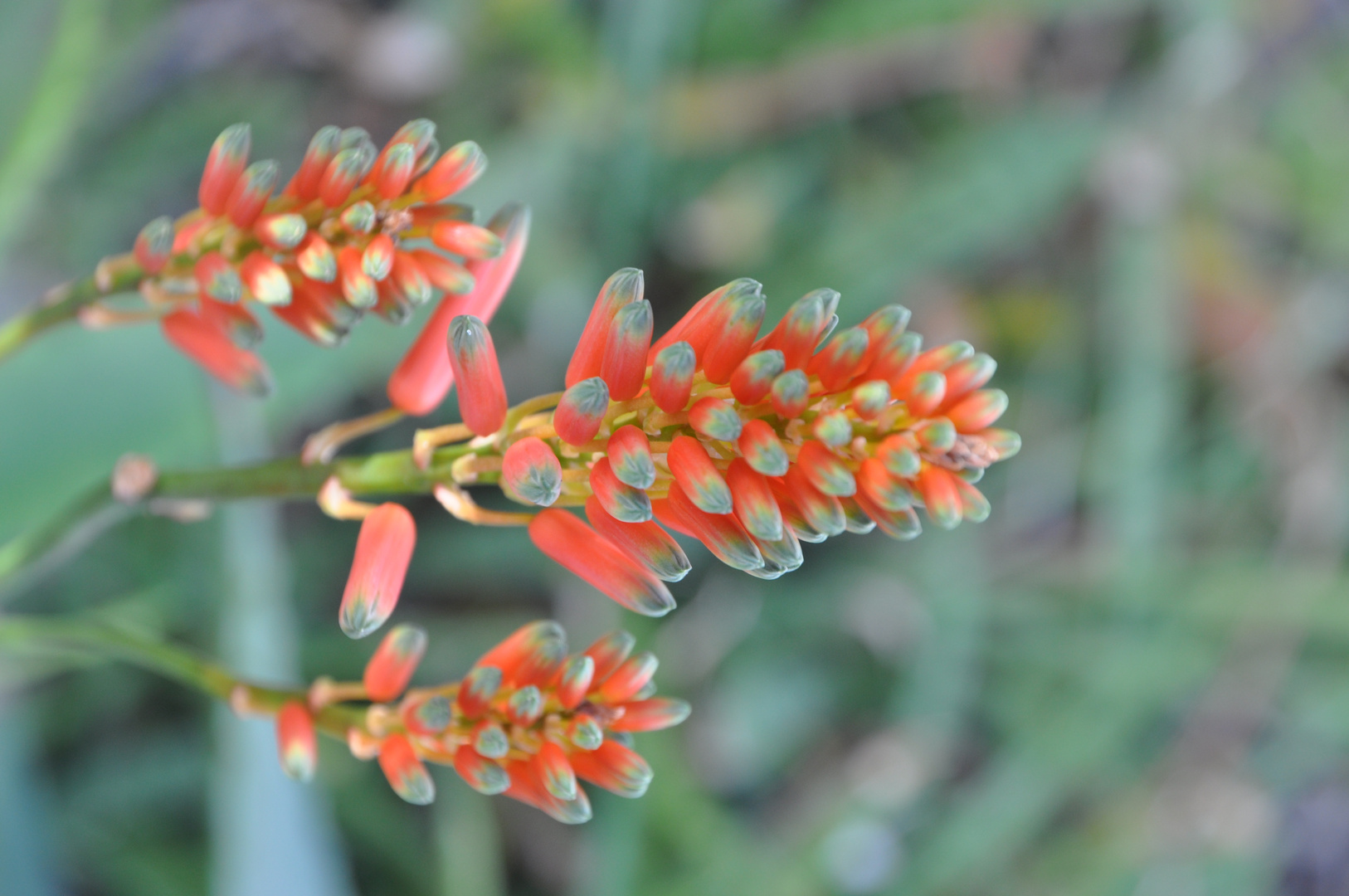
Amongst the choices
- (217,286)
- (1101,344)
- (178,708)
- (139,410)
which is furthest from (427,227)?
(1101,344)

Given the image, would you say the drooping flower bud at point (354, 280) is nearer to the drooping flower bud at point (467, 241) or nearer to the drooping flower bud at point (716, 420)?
the drooping flower bud at point (467, 241)

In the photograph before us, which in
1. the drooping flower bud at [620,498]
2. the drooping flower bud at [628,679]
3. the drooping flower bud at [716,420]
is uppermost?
the drooping flower bud at [716,420]

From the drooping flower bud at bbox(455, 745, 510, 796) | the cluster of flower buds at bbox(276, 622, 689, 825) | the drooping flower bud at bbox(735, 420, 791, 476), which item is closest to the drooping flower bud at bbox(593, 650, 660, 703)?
the cluster of flower buds at bbox(276, 622, 689, 825)

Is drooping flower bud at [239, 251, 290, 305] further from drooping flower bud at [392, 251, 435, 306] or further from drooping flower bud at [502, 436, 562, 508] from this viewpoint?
drooping flower bud at [502, 436, 562, 508]

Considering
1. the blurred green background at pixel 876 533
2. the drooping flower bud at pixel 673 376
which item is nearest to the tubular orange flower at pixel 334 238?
the drooping flower bud at pixel 673 376

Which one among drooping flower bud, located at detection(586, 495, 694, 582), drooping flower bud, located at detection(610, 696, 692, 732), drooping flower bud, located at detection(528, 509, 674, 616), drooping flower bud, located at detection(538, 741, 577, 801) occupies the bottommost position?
drooping flower bud, located at detection(538, 741, 577, 801)

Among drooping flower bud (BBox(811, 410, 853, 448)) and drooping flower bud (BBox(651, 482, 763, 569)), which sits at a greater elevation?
drooping flower bud (BBox(811, 410, 853, 448))
